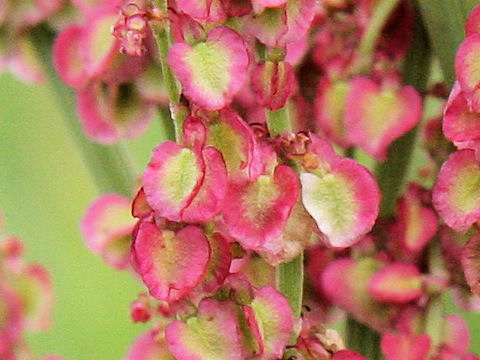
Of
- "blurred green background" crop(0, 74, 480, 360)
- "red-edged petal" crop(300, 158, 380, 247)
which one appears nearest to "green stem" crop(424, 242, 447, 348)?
"red-edged petal" crop(300, 158, 380, 247)

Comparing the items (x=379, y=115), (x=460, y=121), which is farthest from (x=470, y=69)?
(x=379, y=115)

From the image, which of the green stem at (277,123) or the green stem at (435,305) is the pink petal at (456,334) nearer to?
the green stem at (435,305)

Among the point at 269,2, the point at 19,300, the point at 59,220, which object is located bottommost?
the point at 59,220

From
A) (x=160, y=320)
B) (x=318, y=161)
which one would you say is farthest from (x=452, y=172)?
(x=160, y=320)

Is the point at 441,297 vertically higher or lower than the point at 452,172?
lower

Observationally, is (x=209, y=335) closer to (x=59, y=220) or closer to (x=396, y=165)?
(x=396, y=165)

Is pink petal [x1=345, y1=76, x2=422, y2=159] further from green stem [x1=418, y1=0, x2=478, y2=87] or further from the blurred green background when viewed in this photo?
the blurred green background

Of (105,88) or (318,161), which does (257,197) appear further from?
(105,88)
